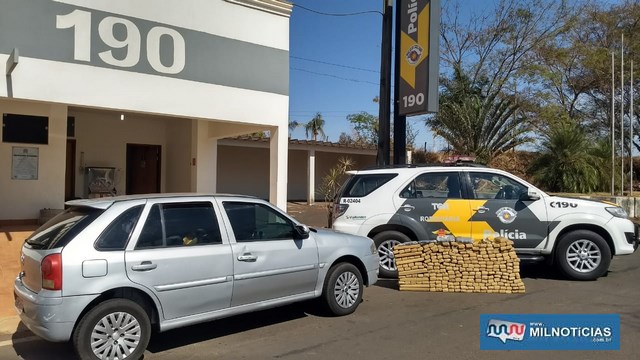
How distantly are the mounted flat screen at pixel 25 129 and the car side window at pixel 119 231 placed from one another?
7.04m

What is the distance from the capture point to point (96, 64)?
868 centimetres

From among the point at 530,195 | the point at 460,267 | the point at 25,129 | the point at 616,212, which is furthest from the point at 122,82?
the point at 616,212

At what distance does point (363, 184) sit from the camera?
8.84 m

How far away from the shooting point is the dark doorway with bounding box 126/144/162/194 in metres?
14.6

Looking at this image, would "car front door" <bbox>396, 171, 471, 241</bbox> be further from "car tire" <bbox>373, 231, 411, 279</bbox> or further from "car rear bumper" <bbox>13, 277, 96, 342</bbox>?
"car rear bumper" <bbox>13, 277, 96, 342</bbox>

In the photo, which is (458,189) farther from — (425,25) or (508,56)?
(508,56)

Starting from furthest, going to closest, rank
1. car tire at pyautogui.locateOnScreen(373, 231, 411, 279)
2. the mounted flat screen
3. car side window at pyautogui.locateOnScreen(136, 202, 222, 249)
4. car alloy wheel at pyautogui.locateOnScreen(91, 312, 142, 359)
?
the mounted flat screen < car tire at pyautogui.locateOnScreen(373, 231, 411, 279) < car side window at pyautogui.locateOnScreen(136, 202, 222, 249) < car alloy wheel at pyautogui.locateOnScreen(91, 312, 142, 359)

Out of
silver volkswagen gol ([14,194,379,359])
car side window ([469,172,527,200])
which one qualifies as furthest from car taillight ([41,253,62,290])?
car side window ([469,172,527,200])

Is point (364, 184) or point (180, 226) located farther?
point (364, 184)

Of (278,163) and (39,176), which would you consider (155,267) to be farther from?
(39,176)

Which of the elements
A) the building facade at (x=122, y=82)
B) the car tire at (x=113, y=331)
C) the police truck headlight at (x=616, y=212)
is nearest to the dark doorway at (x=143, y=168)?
the building facade at (x=122, y=82)

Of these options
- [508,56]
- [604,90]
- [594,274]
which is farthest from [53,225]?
[604,90]

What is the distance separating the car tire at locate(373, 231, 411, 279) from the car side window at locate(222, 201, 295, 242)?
289 centimetres

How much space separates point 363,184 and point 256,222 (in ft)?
11.3
